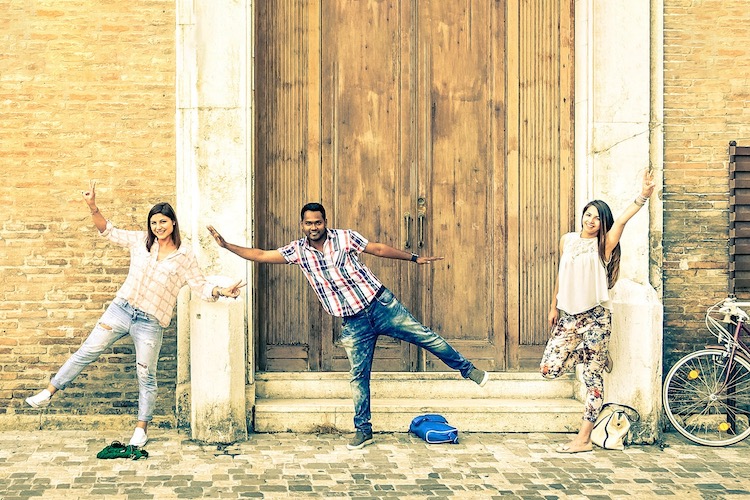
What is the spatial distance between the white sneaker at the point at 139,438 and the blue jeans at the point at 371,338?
1.64 m

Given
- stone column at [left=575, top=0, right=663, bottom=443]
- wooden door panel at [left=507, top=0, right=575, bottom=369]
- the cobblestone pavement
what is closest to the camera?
the cobblestone pavement

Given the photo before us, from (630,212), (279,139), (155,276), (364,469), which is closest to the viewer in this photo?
(364,469)

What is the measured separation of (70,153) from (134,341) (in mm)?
1776

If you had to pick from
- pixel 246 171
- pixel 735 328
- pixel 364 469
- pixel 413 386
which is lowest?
pixel 364 469

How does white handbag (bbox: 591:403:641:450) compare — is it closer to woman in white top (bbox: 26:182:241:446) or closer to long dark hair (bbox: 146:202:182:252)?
woman in white top (bbox: 26:182:241:446)

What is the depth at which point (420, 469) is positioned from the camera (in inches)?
263

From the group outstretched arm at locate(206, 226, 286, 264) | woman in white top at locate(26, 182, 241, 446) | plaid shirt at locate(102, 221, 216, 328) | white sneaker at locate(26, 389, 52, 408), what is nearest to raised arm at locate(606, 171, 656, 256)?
outstretched arm at locate(206, 226, 286, 264)

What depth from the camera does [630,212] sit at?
22.7ft

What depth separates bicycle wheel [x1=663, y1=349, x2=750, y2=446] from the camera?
755 centimetres

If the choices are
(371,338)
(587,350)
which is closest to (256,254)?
(371,338)

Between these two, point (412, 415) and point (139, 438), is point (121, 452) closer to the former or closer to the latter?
point (139, 438)

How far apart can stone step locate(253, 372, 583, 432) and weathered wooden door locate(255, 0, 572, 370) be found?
0.19m

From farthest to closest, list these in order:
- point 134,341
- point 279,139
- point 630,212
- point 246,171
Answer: point 279,139, point 246,171, point 134,341, point 630,212

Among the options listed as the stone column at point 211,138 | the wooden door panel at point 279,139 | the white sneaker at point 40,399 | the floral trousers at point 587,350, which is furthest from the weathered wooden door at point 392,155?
the white sneaker at point 40,399
